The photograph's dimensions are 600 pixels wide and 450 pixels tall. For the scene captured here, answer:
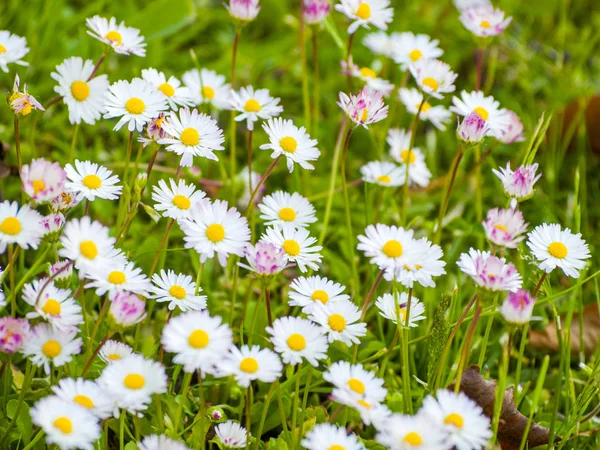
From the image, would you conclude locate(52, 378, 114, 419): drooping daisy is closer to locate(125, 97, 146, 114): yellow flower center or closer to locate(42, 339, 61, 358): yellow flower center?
locate(42, 339, 61, 358): yellow flower center

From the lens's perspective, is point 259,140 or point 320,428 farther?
point 259,140

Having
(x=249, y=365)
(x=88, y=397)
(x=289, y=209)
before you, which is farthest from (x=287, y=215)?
(x=88, y=397)

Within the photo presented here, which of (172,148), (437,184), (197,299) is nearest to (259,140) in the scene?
(437,184)

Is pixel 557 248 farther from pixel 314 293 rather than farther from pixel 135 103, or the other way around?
pixel 135 103

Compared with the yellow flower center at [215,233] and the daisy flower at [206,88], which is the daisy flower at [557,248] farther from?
the daisy flower at [206,88]

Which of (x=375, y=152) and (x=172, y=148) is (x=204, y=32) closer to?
(x=375, y=152)

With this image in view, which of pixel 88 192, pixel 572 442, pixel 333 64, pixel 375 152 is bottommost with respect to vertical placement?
pixel 572 442
